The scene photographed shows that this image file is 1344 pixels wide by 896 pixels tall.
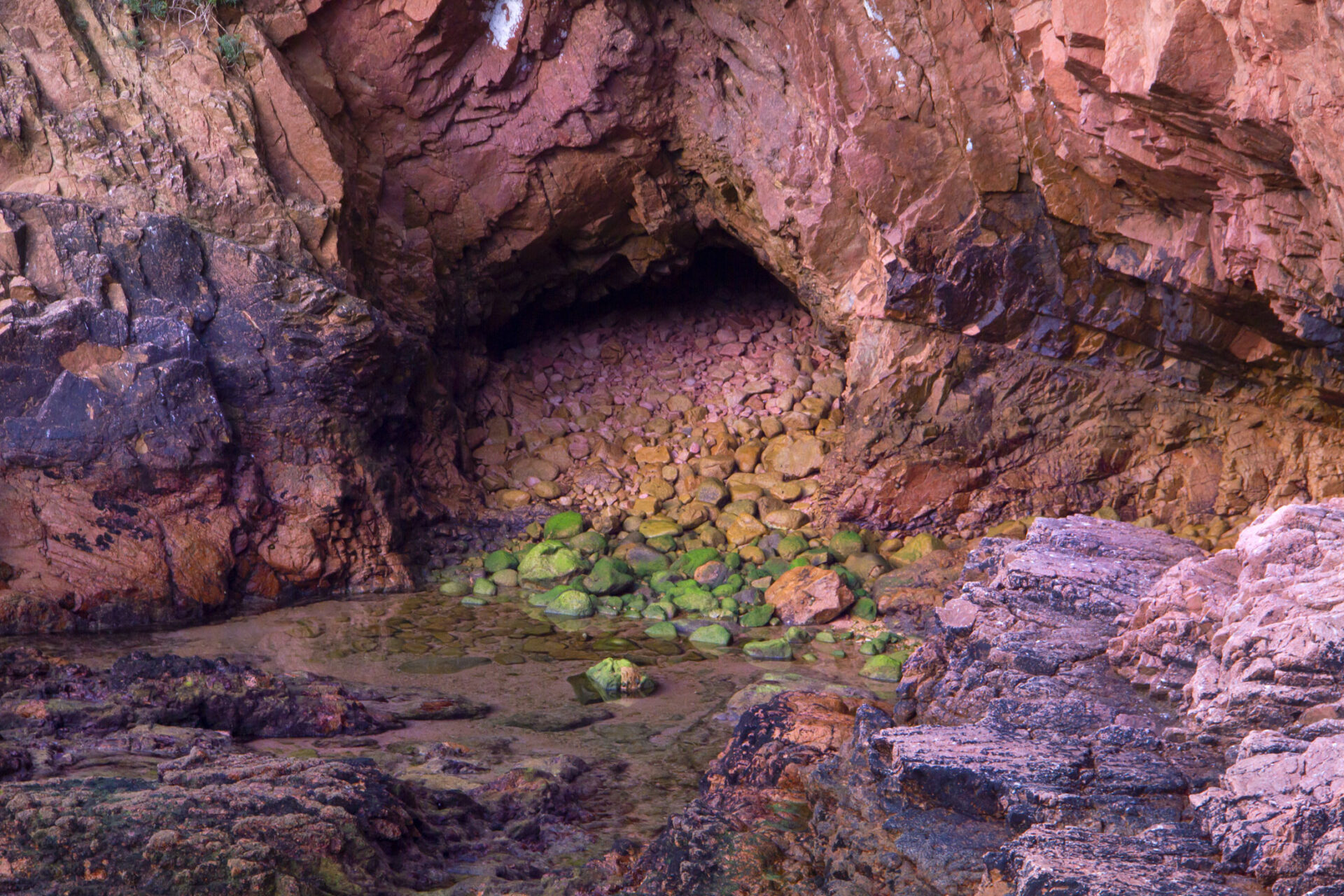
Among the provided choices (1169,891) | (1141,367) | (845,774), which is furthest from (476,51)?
(1169,891)

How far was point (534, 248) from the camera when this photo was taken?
28.5 feet

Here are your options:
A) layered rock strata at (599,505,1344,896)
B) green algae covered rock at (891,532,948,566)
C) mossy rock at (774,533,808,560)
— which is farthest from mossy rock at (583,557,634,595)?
layered rock strata at (599,505,1344,896)

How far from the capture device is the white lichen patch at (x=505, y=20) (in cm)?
762

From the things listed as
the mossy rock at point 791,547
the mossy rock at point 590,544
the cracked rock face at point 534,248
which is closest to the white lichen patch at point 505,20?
the cracked rock face at point 534,248

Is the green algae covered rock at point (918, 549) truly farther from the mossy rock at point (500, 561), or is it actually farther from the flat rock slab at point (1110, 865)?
the flat rock slab at point (1110, 865)

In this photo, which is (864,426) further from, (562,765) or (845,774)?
(845,774)

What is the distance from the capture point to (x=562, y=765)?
404 cm

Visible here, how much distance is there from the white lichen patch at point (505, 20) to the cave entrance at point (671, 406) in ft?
9.51

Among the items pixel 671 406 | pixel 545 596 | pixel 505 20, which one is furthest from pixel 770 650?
pixel 505 20

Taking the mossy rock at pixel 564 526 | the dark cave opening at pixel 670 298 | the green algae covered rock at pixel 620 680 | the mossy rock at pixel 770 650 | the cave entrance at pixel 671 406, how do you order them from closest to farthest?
the green algae covered rock at pixel 620 680
the mossy rock at pixel 770 650
the mossy rock at pixel 564 526
the cave entrance at pixel 671 406
the dark cave opening at pixel 670 298

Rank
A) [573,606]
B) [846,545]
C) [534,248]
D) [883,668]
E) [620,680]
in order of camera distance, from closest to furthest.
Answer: [620,680] < [883,668] < [573,606] < [846,545] < [534,248]

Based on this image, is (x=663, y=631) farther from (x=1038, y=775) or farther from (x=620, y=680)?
(x=1038, y=775)

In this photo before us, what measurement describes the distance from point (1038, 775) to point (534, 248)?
278 inches

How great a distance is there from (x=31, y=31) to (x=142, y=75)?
69 centimetres
